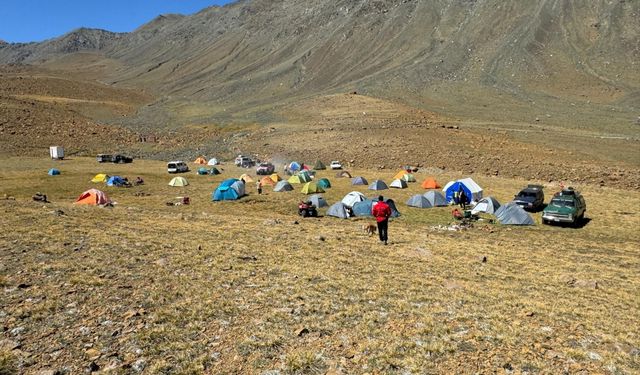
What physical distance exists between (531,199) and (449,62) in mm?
93206

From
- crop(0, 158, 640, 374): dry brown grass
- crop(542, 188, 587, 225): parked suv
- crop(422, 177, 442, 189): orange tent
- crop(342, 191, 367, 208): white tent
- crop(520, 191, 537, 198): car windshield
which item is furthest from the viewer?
crop(422, 177, 442, 189): orange tent

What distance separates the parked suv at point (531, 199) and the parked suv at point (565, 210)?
81.8 inches

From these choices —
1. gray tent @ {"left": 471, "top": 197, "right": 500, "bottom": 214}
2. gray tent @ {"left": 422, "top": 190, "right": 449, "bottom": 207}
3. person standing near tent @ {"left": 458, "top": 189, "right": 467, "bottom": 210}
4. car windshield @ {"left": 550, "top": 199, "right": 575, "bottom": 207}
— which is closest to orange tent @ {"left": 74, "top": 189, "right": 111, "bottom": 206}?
gray tent @ {"left": 422, "top": 190, "right": 449, "bottom": 207}

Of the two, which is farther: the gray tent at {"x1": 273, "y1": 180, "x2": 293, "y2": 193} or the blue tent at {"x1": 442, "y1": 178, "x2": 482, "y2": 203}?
the gray tent at {"x1": 273, "y1": 180, "x2": 293, "y2": 193}

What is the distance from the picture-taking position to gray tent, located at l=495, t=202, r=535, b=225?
24703mm

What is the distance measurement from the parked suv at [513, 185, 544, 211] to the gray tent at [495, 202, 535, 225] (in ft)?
9.40

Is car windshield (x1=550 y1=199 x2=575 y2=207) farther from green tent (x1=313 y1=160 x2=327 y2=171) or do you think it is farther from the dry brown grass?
green tent (x1=313 y1=160 x2=327 y2=171)

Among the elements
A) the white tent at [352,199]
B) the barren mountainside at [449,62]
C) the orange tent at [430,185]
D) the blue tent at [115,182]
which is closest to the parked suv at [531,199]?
the orange tent at [430,185]

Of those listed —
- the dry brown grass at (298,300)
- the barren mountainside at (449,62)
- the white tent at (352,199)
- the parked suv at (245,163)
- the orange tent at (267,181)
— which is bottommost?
the dry brown grass at (298,300)

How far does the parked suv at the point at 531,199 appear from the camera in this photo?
2764 centimetres

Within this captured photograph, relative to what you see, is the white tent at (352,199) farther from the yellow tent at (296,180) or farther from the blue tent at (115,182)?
the blue tent at (115,182)

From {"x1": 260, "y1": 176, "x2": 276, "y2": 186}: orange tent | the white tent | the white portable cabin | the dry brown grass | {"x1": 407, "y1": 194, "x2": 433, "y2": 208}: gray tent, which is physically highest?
the white portable cabin

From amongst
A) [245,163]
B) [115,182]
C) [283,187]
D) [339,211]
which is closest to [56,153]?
[245,163]

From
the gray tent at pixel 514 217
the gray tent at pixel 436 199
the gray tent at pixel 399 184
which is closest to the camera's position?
the gray tent at pixel 514 217
